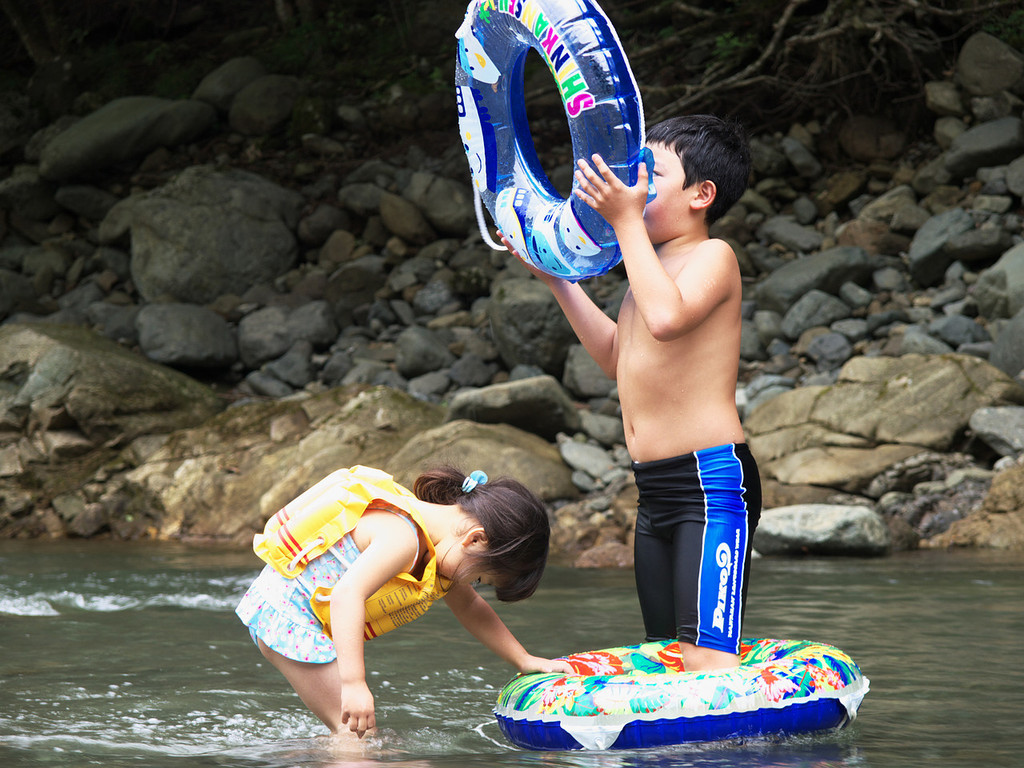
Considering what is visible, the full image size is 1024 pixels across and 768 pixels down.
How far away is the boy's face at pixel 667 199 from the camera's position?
2.93m

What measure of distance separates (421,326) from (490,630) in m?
9.01

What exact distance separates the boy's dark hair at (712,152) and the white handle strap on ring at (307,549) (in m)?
1.37

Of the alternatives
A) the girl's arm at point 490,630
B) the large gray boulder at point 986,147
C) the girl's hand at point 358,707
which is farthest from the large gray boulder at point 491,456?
the large gray boulder at point 986,147

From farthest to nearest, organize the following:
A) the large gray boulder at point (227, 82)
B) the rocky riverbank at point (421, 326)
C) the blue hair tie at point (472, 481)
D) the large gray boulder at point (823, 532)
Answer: the large gray boulder at point (227, 82)
the rocky riverbank at point (421, 326)
the large gray boulder at point (823, 532)
the blue hair tie at point (472, 481)

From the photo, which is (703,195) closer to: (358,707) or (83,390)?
(358,707)

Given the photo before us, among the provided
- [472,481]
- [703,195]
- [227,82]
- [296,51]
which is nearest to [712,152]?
[703,195]

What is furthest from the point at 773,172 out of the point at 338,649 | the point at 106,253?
the point at 338,649

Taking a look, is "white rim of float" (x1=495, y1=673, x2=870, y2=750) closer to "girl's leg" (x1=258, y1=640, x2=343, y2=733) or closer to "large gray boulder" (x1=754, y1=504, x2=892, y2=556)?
"girl's leg" (x1=258, y1=640, x2=343, y2=733)

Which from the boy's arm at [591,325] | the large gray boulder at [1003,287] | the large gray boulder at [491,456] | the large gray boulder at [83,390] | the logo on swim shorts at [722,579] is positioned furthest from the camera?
the large gray boulder at [83,390]

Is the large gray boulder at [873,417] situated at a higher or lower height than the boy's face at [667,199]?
lower

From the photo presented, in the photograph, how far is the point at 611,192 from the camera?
9.04 ft

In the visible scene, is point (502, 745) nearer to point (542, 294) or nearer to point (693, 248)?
point (693, 248)

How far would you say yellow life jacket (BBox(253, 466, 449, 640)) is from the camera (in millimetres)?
2771

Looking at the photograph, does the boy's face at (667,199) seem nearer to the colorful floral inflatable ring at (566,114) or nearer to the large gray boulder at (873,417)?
the colorful floral inflatable ring at (566,114)
